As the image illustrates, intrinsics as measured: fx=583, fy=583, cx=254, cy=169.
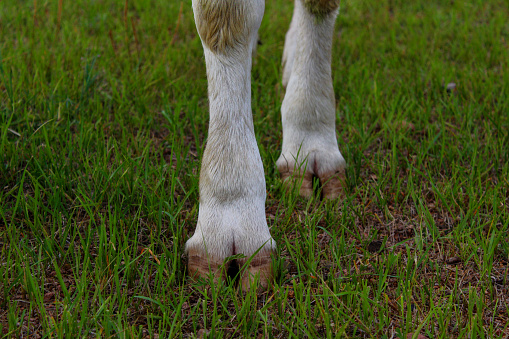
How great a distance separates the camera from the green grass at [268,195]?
1.97 meters

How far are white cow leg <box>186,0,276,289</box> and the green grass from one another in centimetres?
11

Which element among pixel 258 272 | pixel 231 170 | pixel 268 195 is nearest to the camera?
pixel 258 272

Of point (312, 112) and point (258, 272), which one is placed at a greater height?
point (312, 112)

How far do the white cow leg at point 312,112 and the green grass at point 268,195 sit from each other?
105 millimetres

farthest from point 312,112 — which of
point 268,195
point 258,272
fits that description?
point 258,272

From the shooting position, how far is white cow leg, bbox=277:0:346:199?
281 cm

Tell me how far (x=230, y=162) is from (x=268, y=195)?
60 cm

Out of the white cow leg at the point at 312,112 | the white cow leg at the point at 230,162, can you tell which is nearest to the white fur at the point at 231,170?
the white cow leg at the point at 230,162

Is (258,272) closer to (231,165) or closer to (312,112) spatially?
(231,165)

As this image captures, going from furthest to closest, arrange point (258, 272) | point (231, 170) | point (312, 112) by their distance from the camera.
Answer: point (312, 112)
point (231, 170)
point (258, 272)

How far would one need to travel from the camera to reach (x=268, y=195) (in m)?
2.78

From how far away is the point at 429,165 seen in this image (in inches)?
118

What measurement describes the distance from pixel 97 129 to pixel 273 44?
1.99m

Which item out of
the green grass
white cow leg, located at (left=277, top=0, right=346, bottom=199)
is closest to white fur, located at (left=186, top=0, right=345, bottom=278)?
the green grass
